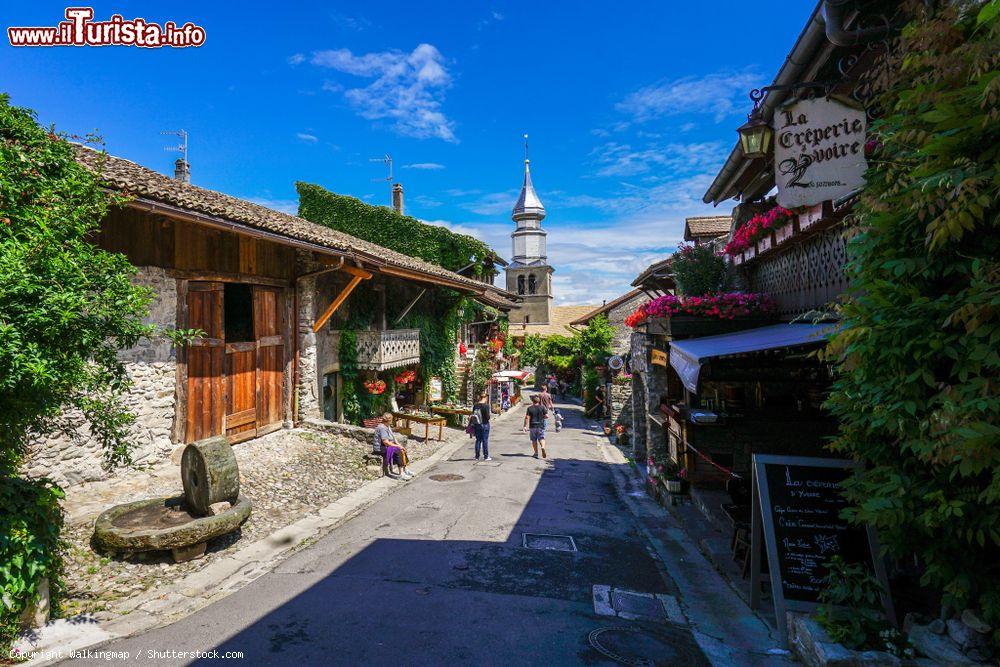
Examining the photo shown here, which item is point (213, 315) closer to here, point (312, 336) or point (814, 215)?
point (312, 336)

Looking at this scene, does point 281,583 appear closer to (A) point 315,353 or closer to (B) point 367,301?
(A) point 315,353

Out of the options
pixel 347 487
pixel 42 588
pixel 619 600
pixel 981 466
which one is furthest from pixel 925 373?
pixel 347 487

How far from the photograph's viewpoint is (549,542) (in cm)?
733

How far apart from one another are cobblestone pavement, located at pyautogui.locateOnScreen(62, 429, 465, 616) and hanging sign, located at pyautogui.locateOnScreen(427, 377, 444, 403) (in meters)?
6.47

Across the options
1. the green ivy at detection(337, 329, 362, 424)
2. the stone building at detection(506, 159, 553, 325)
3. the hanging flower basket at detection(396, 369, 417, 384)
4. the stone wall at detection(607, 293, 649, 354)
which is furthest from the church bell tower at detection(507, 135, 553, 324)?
the green ivy at detection(337, 329, 362, 424)

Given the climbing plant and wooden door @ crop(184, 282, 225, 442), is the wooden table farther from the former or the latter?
the climbing plant

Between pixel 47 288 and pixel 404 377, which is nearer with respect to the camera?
pixel 47 288

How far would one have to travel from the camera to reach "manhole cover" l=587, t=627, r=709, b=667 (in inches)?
171

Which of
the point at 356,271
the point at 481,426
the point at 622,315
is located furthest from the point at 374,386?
the point at 622,315

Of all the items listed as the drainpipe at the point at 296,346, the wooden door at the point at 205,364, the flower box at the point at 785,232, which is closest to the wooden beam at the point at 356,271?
the drainpipe at the point at 296,346

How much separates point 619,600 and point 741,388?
14.8 ft

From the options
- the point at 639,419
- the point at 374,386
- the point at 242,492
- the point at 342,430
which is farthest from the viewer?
the point at 374,386

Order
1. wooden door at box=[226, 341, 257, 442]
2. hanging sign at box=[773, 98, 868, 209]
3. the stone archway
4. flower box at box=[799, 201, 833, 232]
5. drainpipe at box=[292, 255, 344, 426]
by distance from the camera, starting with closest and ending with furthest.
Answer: hanging sign at box=[773, 98, 868, 209]
flower box at box=[799, 201, 833, 232]
wooden door at box=[226, 341, 257, 442]
drainpipe at box=[292, 255, 344, 426]
the stone archway

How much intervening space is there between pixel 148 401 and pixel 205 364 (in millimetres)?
1324
